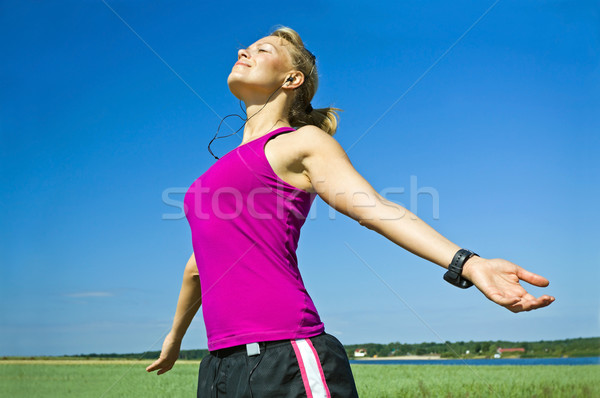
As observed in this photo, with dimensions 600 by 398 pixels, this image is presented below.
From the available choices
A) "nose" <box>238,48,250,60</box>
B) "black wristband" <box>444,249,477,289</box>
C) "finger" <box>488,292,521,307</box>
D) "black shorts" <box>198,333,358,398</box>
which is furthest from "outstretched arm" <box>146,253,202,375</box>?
"finger" <box>488,292,521,307</box>

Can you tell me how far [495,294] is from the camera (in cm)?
134

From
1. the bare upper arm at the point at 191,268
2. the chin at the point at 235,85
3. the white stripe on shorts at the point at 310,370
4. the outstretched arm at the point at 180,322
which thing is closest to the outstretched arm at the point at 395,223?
the white stripe on shorts at the point at 310,370

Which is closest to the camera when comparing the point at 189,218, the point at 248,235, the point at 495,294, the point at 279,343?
the point at 495,294

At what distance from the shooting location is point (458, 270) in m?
1.47

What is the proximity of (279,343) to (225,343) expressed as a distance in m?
0.21

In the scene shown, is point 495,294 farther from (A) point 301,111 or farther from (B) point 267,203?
(A) point 301,111

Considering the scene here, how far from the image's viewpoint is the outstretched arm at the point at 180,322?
2662mm

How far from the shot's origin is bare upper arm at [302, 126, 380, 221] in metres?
1.79

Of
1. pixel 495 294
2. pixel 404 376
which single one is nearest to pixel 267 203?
pixel 495 294

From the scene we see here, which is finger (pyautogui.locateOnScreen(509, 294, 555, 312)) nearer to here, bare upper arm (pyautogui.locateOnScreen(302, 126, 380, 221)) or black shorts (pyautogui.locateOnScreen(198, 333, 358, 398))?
bare upper arm (pyautogui.locateOnScreen(302, 126, 380, 221))

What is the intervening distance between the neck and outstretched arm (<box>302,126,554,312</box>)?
49cm

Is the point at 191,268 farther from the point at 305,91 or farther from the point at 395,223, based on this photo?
the point at 395,223

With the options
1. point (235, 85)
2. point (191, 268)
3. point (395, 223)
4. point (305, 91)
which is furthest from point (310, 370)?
point (305, 91)

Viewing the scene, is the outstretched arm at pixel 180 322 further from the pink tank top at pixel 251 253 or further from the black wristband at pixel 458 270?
the black wristband at pixel 458 270
